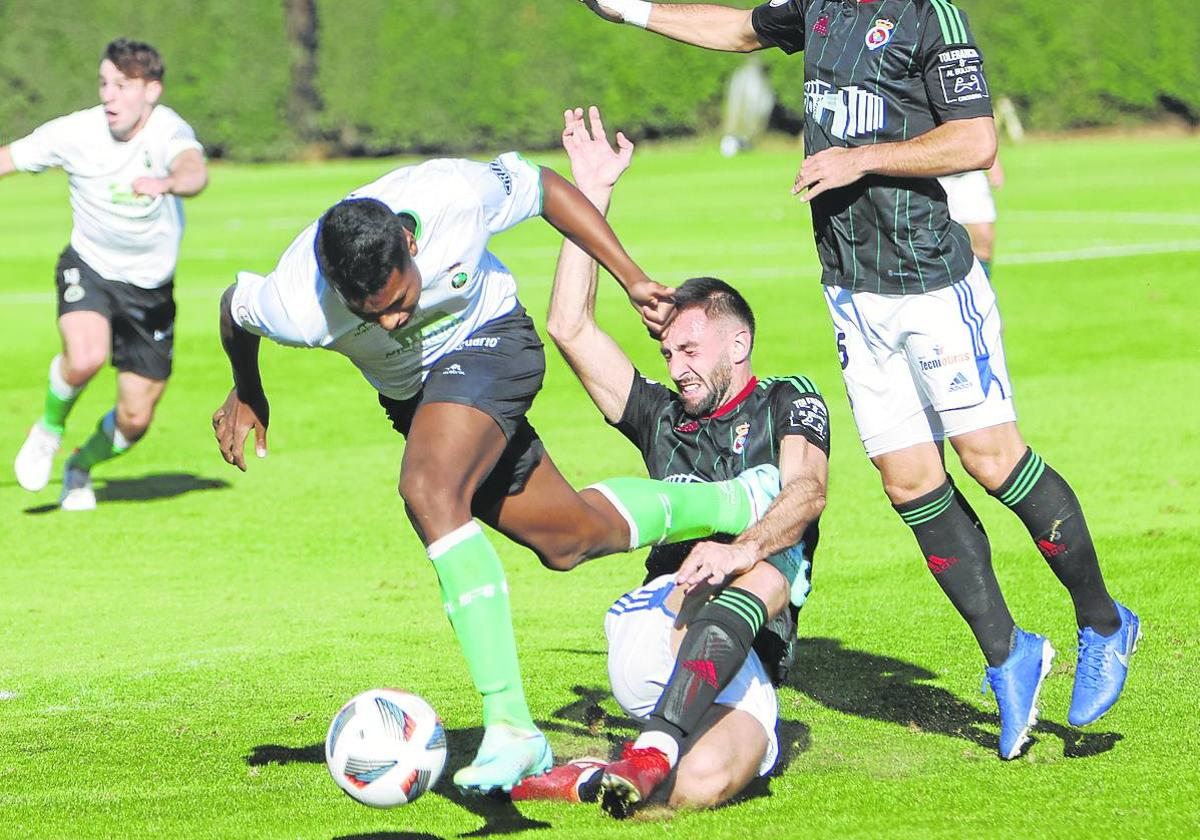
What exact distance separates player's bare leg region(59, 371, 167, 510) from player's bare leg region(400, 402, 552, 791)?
6.51 m

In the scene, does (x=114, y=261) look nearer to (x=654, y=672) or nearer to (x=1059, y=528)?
(x=654, y=672)

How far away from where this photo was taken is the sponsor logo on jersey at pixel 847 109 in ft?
20.0

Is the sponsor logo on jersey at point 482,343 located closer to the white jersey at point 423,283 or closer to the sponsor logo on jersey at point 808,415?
the white jersey at point 423,283

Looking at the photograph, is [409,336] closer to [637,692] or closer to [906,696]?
[637,692]

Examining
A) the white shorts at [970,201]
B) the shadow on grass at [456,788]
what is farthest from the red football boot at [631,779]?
the white shorts at [970,201]

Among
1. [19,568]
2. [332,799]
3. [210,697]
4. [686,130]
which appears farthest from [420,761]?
[686,130]

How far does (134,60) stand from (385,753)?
294 inches

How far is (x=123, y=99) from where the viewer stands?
440 inches

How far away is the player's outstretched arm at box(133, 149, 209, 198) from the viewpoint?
10.7 meters

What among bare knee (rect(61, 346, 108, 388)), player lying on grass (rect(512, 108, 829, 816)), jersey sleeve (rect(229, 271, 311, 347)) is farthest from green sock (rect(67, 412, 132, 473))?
jersey sleeve (rect(229, 271, 311, 347))

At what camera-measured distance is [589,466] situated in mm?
11852

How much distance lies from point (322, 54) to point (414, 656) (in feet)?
120

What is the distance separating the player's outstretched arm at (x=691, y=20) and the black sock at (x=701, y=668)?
2.68 m

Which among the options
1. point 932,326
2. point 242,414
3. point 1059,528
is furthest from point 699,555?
point 242,414
